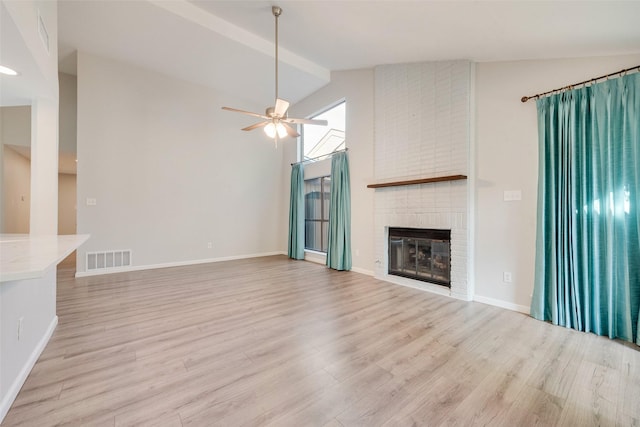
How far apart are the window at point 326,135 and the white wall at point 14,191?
18.2ft

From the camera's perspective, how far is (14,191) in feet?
17.7

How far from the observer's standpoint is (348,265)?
4.85m

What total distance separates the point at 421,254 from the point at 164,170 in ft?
16.7

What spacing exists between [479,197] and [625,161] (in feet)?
4.04

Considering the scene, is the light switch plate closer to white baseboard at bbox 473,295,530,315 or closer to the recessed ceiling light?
white baseboard at bbox 473,295,530,315

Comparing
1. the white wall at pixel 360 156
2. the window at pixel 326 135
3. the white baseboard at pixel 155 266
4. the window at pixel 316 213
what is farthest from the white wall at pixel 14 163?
the white wall at pixel 360 156

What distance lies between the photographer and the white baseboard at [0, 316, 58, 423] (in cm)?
137

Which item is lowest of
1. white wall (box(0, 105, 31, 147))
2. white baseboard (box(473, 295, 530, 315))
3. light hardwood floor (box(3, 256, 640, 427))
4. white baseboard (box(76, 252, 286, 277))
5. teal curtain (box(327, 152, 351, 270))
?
light hardwood floor (box(3, 256, 640, 427))

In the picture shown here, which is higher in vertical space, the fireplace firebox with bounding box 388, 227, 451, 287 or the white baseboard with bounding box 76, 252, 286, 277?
the fireplace firebox with bounding box 388, 227, 451, 287

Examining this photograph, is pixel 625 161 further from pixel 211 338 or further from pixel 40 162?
pixel 40 162

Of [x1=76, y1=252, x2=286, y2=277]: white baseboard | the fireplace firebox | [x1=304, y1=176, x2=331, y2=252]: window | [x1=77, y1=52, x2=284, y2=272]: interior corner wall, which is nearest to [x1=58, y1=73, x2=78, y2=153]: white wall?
[x1=77, y1=52, x2=284, y2=272]: interior corner wall

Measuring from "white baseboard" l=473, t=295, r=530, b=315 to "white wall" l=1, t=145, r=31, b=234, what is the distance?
7.70 m

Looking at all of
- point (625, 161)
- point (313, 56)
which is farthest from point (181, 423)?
point (313, 56)

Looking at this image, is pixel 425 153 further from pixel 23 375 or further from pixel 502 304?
pixel 23 375
